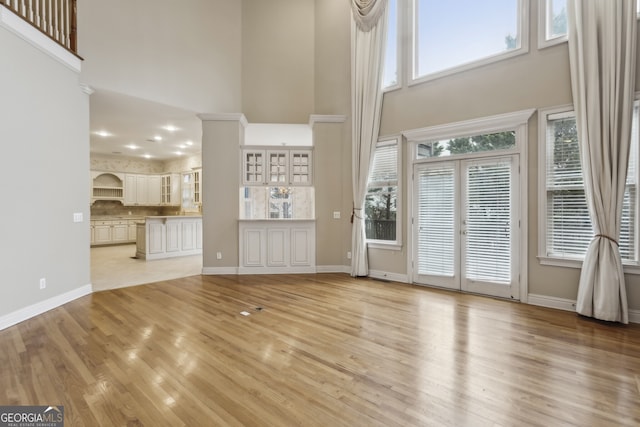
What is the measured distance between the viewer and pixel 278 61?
642cm

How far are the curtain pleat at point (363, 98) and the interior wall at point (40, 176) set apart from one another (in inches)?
173

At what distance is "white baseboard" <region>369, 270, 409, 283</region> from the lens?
5.16 m

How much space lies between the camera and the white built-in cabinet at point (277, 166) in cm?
591

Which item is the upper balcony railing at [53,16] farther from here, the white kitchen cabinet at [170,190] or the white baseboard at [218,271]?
the white kitchen cabinet at [170,190]

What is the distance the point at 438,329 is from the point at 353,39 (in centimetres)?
521

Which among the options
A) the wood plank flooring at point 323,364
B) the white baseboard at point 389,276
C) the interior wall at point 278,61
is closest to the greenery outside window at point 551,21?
the wood plank flooring at point 323,364

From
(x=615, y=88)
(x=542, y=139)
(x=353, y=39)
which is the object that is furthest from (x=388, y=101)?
(x=615, y=88)

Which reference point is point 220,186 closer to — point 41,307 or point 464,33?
point 41,307

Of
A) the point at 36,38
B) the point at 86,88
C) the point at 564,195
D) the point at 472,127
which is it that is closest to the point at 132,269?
the point at 86,88

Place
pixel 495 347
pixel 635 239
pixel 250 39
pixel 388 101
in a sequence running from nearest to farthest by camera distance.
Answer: pixel 495 347 → pixel 635 239 → pixel 388 101 → pixel 250 39

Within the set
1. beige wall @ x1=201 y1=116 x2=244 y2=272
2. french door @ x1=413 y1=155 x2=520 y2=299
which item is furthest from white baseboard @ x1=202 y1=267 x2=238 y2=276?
french door @ x1=413 y1=155 x2=520 y2=299

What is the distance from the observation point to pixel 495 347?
2740 mm

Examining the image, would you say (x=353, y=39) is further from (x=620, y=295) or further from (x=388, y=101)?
(x=620, y=295)

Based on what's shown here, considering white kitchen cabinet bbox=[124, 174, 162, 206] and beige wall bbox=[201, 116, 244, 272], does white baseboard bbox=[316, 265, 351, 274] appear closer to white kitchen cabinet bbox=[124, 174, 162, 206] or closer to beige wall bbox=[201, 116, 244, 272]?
beige wall bbox=[201, 116, 244, 272]
